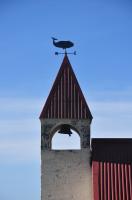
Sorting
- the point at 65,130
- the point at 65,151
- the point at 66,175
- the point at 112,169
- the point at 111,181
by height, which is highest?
the point at 65,130

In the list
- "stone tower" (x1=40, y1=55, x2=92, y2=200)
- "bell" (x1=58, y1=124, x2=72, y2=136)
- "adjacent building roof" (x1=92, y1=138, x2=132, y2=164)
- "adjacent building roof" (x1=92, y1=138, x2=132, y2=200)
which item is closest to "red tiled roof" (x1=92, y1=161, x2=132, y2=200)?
"adjacent building roof" (x1=92, y1=138, x2=132, y2=200)

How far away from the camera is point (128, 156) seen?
32875mm

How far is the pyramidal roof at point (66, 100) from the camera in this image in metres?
33.7

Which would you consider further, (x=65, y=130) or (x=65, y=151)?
(x=65, y=130)

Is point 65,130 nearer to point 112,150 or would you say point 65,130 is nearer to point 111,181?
point 112,150

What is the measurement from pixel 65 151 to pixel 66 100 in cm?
335

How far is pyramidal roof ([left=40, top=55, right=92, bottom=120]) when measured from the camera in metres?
33.7

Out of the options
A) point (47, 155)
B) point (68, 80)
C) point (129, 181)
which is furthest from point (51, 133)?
point (129, 181)

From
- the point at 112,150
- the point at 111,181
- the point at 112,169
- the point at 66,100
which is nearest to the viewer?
the point at 111,181

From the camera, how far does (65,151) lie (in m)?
33.1

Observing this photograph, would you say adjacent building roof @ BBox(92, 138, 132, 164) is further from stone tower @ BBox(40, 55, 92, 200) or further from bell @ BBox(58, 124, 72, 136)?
bell @ BBox(58, 124, 72, 136)

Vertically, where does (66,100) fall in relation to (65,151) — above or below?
above

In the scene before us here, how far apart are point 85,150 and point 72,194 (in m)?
2.88

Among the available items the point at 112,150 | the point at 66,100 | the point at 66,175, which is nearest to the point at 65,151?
the point at 66,175
